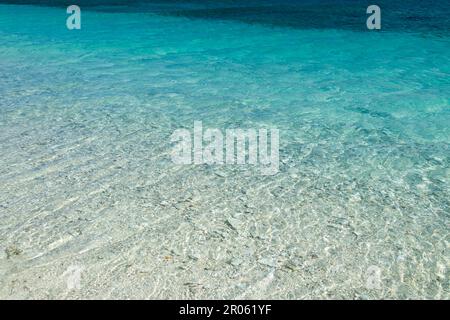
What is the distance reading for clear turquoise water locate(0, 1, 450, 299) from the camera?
2947 millimetres

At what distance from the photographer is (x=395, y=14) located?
1608cm

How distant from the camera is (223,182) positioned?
419 cm

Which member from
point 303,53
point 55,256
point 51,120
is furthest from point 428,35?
point 55,256

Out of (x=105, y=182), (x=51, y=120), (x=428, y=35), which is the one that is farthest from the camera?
(x=428, y=35)

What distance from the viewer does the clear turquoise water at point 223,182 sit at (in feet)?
Result: 9.67

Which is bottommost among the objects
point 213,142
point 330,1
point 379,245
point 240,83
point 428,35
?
point 379,245

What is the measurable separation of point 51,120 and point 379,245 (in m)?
4.15

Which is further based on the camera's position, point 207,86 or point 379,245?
point 207,86

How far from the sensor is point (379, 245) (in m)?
3.29

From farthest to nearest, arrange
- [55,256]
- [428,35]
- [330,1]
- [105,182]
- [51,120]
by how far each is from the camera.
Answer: [330,1] < [428,35] < [51,120] < [105,182] < [55,256]

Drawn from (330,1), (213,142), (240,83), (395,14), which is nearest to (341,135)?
(213,142)

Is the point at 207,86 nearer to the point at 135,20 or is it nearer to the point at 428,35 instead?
the point at 428,35

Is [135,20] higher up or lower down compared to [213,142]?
higher up

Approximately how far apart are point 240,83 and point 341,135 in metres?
2.80
